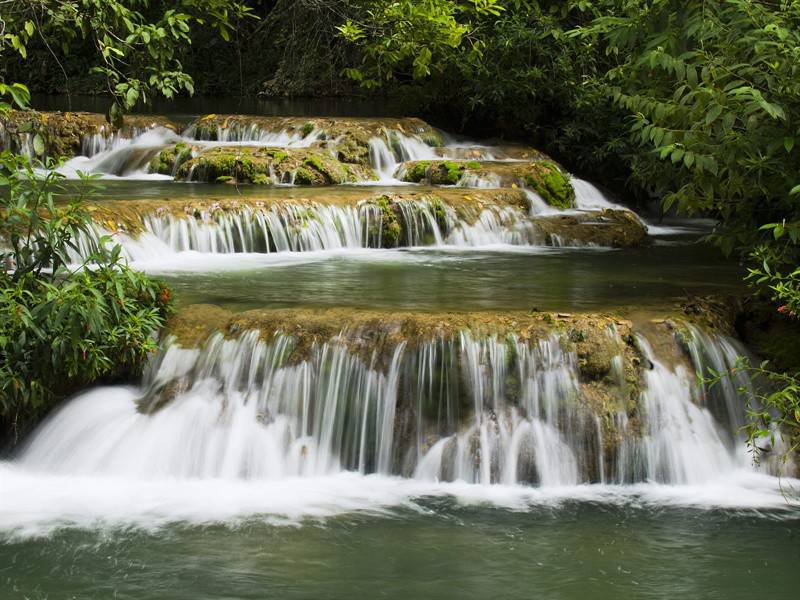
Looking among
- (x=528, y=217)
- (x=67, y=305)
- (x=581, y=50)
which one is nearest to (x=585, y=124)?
(x=581, y=50)

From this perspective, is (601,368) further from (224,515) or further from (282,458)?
(224,515)

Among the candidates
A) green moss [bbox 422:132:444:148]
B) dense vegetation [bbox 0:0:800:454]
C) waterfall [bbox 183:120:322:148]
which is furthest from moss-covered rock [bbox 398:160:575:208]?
dense vegetation [bbox 0:0:800:454]

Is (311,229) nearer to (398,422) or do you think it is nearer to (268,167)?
(268,167)

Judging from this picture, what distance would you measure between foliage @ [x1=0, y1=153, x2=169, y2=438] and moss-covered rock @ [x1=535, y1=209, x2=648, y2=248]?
18.6 ft

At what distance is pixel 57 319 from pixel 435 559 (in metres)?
2.85

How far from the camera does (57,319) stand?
671cm

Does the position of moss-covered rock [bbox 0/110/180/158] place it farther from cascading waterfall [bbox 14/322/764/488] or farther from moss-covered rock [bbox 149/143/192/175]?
cascading waterfall [bbox 14/322/764/488]

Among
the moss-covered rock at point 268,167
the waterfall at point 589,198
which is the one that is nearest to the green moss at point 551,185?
the waterfall at point 589,198

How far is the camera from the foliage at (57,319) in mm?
6762

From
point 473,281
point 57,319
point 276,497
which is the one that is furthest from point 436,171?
point 276,497

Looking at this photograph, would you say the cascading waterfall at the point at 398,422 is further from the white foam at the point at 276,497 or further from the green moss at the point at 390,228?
the green moss at the point at 390,228

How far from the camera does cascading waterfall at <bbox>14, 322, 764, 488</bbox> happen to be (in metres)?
6.80

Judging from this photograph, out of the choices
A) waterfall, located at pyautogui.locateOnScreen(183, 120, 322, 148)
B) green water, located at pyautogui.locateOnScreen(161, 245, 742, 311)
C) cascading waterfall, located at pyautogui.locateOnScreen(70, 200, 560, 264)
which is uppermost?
waterfall, located at pyautogui.locateOnScreen(183, 120, 322, 148)

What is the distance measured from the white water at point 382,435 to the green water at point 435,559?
445 mm
